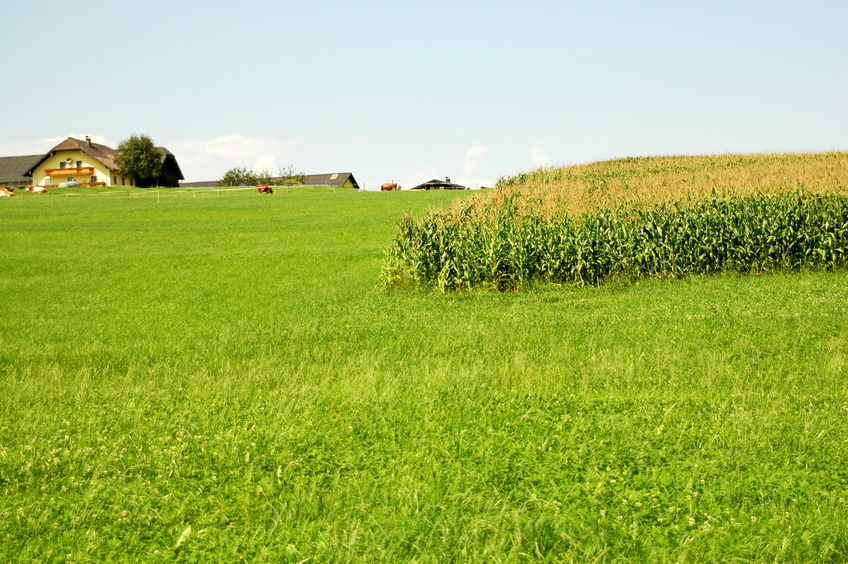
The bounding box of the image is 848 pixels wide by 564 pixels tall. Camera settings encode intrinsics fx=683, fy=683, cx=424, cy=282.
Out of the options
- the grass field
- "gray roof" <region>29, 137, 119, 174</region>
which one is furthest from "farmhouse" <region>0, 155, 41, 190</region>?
the grass field

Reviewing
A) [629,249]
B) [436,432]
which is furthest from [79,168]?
[436,432]

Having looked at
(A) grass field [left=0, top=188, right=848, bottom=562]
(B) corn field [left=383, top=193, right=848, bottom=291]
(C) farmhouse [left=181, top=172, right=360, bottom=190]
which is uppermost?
(C) farmhouse [left=181, top=172, right=360, bottom=190]

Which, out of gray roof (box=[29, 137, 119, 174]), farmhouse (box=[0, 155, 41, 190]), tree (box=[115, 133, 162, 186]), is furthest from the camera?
farmhouse (box=[0, 155, 41, 190])

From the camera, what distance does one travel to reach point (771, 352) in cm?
1092

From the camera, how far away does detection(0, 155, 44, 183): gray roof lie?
101412mm

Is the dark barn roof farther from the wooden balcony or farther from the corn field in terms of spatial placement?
the corn field

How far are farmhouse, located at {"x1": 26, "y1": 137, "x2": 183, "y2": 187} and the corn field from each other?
7852 cm

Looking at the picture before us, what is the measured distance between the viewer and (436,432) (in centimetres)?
735

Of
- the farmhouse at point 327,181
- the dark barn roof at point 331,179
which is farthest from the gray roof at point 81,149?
the dark barn roof at point 331,179

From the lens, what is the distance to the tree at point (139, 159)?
84750 mm

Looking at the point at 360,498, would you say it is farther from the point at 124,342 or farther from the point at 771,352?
Answer: the point at 124,342

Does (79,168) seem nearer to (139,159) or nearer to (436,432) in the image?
(139,159)

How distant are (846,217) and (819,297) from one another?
20.3ft

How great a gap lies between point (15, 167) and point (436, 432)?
116705 mm
